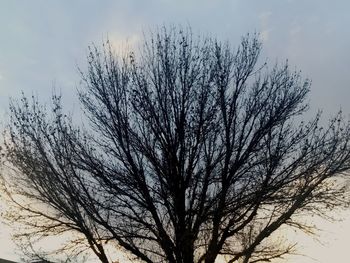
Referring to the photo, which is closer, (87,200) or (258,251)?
(87,200)

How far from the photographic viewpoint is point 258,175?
13797 mm

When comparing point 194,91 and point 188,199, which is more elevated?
point 194,91

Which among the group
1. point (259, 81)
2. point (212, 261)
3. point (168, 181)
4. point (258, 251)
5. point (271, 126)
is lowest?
point (212, 261)

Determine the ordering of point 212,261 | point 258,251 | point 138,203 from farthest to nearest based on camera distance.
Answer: point 258,251
point 138,203
point 212,261

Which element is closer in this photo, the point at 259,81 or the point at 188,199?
the point at 188,199

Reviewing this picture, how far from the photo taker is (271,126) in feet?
46.2

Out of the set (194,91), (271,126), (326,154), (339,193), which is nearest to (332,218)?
(339,193)

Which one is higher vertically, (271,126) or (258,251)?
(271,126)

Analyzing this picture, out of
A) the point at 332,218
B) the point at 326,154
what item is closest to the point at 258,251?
the point at 332,218

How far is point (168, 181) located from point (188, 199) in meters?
0.73

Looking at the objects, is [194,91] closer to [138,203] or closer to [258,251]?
[138,203]

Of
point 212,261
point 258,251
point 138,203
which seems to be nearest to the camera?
point 212,261

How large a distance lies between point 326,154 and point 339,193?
1.17m

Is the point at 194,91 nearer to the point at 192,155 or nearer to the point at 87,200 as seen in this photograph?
the point at 192,155
